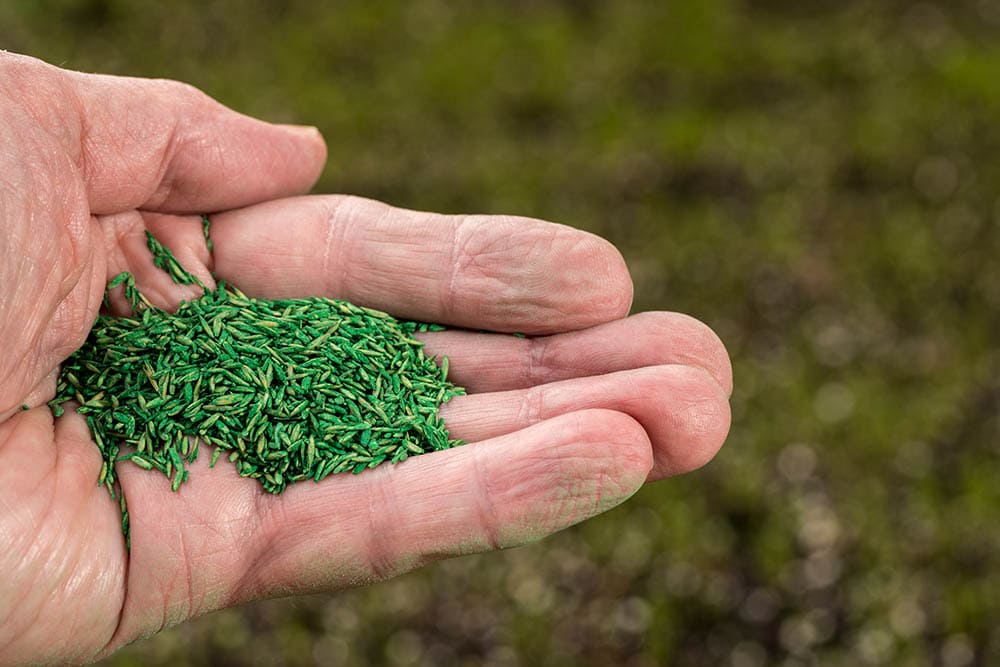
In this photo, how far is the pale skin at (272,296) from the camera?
2525 mm

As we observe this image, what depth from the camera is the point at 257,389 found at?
2812mm

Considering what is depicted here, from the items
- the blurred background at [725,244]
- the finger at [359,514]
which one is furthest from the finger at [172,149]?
the blurred background at [725,244]

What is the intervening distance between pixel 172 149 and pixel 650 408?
1619 millimetres

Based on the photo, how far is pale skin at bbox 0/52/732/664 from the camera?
2.53 metres

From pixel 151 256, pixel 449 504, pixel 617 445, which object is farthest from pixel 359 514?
pixel 151 256

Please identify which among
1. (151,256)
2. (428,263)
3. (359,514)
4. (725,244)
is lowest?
(725,244)

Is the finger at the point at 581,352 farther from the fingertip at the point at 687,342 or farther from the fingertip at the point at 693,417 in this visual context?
the fingertip at the point at 693,417

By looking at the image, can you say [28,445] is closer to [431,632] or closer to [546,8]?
[431,632]

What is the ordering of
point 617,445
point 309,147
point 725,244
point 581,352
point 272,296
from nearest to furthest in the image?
point 617,445, point 581,352, point 272,296, point 309,147, point 725,244

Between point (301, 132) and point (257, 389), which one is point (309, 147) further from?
point (257, 389)

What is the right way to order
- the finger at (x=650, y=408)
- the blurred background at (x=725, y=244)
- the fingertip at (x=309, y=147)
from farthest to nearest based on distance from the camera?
the blurred background at (x=725, y=244) → the fingertip at (x=309, y=147) → the finger at (x=650, y=408)

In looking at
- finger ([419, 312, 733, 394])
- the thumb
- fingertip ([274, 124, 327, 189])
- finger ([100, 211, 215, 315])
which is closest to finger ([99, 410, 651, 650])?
finger ([419, 312, 733, 394])

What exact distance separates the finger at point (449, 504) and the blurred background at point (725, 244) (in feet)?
5.61

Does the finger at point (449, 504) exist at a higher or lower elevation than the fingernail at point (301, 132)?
lower
